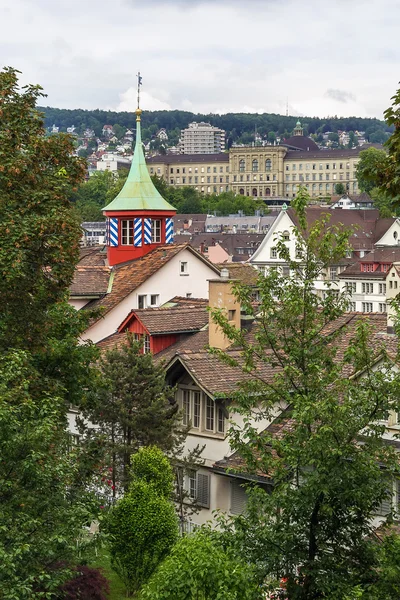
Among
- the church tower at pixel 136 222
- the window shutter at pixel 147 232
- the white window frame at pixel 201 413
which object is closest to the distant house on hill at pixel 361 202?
the church tower at pixel 136 222

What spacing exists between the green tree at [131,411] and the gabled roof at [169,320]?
628 centimetres

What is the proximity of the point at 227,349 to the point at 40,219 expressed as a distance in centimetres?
1048

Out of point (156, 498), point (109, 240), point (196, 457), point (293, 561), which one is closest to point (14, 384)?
point (156, 498)

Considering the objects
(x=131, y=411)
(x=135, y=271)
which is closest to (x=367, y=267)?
(x=135, y=271)

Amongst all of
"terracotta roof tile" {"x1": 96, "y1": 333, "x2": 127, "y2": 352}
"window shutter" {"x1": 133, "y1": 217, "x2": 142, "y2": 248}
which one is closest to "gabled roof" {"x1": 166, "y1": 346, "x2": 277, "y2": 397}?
"terracotta roof tile" {"x1": 96, "y1": 333, "x2": 127, "y2": 352}

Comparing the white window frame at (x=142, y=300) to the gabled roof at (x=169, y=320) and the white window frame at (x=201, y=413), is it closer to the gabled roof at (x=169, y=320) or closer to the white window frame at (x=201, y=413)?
the gabled roof at (x=169, y=320)

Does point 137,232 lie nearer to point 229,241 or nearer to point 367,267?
point 367,267

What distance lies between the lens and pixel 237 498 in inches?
1125

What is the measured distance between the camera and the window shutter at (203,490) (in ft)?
96.5

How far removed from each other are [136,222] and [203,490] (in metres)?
19.6

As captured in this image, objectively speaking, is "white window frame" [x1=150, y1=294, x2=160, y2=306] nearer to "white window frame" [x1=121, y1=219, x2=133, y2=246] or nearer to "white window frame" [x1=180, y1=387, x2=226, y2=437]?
"white window frame" [x1=121, y1=219, x2=133, y2=246]

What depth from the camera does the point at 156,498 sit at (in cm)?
2238

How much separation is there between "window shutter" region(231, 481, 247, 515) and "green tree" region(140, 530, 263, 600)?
12.8 metres

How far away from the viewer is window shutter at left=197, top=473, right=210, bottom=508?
29406 mm
